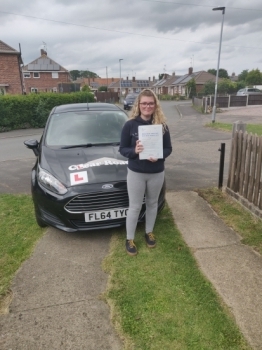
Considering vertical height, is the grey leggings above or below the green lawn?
above

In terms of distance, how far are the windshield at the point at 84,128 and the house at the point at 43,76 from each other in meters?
45.8

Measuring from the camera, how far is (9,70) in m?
24.9

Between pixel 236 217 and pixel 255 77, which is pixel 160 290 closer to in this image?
pixel 236 217

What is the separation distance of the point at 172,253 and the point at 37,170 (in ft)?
6.83

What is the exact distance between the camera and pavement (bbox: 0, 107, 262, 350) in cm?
218

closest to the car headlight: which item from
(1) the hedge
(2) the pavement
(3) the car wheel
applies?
(3) the car wheel

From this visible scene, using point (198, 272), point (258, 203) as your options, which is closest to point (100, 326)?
point (198, 272)

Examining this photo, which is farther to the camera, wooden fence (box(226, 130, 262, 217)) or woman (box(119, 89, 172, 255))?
wooden fence (box(226, 130, 262, 217))

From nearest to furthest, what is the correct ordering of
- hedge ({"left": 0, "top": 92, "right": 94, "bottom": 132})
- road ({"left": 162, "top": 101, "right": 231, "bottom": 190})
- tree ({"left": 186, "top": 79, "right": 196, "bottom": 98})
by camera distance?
road ({"left": 162, "top": 101, "right": 231, "bottom": 190}), hedge ({"left": 0, "top": 92, "right": 94, "bottom": 132}), tree ({"left": 186, "top": 79, "right": 196, "bottom": 98})

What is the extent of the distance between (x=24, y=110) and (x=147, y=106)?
16.1m

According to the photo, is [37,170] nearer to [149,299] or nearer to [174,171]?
[149,299]

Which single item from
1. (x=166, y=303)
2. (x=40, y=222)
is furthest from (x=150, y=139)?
(x=40, y=222)

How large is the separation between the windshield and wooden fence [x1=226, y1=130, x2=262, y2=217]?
196 cm

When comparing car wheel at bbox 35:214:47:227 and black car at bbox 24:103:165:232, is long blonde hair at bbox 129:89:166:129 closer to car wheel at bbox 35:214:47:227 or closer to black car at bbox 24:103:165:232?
black car at bbox 24:103:165:232
